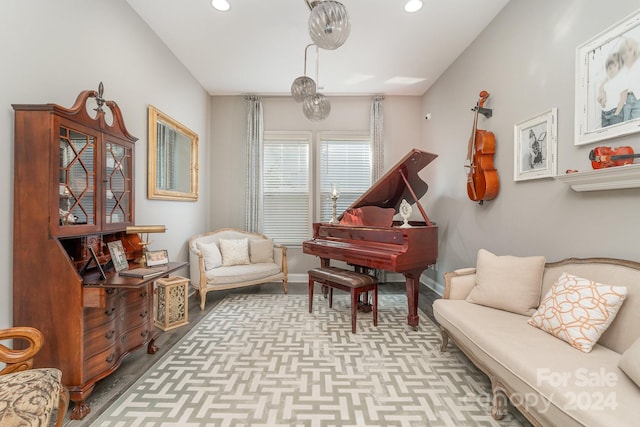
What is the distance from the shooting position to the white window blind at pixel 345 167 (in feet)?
16.1

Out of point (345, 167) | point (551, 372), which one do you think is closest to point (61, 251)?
point (551, 372)

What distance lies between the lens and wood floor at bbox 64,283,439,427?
6.00ft

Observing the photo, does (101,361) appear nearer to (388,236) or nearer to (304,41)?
(388,236)

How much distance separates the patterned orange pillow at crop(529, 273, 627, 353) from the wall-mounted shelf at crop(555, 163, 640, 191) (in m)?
0.58

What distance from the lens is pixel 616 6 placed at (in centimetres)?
177

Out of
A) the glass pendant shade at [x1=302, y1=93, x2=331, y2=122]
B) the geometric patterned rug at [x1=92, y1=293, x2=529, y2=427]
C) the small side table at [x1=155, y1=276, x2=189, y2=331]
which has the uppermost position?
the glass pendant shade at [x1=302, y1=93, x2=331, y2=122]

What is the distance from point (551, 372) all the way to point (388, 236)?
1.76 meters

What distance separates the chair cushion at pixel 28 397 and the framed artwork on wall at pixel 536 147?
332 centimetres

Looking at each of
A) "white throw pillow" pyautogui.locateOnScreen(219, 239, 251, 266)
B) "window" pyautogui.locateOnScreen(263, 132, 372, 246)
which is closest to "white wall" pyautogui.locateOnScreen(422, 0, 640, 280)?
"window" pyautogui.locateOnScreen(263, 132, 372, 246)

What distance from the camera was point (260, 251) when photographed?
4.35 meters

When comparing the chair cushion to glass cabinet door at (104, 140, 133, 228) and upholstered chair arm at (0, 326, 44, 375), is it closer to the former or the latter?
upholstered chair arm at (0, 326, 44, 375)

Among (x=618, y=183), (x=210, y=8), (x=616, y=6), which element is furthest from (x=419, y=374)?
(x=210, y=8)

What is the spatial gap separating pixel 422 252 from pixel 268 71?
3212 millimetres

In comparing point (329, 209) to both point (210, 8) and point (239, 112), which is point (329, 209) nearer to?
point (239, 112)
